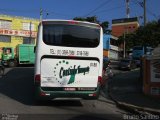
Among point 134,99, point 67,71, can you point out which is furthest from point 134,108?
point 134,99

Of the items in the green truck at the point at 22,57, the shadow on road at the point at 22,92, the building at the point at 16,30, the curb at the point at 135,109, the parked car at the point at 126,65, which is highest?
the building at the point at 16,30

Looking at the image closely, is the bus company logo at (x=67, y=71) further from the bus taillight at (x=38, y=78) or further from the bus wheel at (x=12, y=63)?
the bus wheel at (x=12, y=63)

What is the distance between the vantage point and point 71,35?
15328mm

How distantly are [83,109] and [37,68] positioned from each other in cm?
242

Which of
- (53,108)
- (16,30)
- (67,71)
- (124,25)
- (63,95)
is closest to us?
(53,108)

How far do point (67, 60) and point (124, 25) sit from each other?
3891 inches

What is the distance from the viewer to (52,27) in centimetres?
1518

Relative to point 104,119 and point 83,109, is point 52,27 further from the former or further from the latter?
point 104,119

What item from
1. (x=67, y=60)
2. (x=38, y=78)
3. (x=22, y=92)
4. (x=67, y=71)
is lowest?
(x=22, y=92)

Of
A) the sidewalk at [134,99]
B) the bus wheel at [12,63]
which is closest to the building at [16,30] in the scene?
the bus wheel at [12,63]

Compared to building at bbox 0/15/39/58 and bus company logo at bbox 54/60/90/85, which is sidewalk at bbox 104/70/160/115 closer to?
bus company logo at bbox 54/60/90/85

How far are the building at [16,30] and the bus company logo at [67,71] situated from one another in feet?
147

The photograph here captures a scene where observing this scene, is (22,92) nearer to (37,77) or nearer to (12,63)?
(37,77)

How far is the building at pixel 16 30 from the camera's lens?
195 feet
